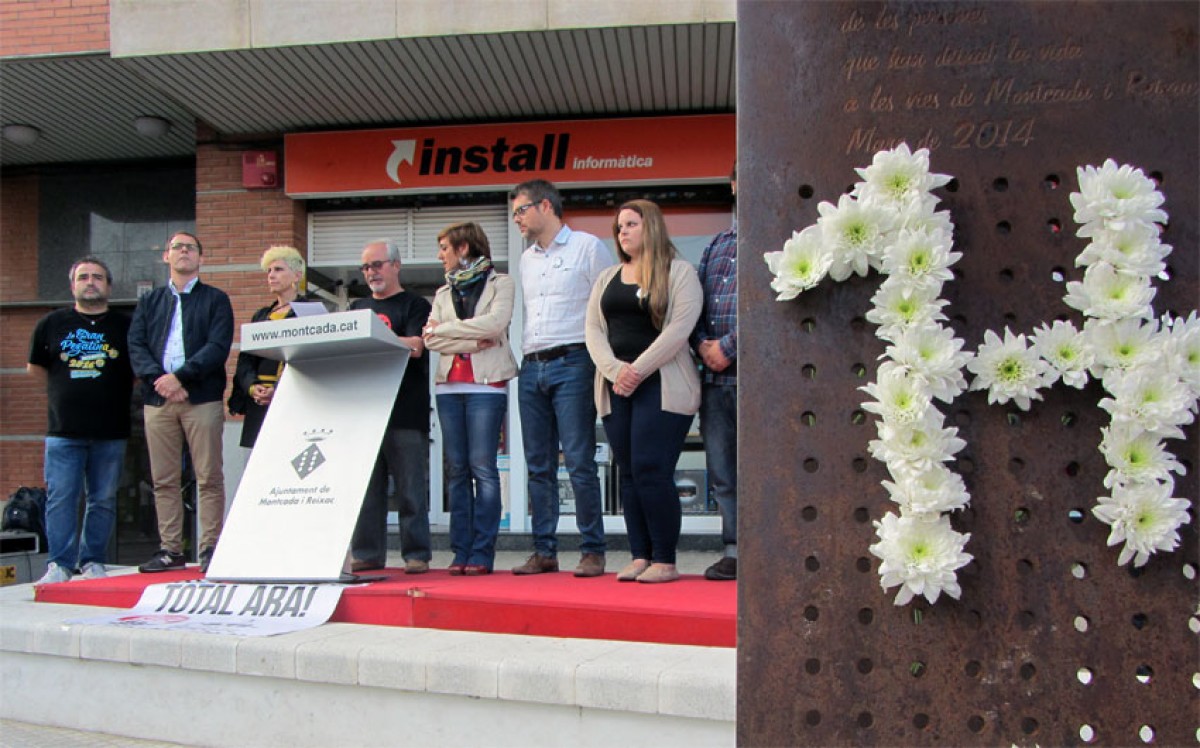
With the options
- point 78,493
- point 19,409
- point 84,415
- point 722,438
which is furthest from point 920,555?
point 19,409

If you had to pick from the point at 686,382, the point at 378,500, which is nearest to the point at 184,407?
the point at 378,500

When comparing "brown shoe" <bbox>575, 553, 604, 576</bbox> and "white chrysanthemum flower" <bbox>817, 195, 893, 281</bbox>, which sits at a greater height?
"white chrysanthemum flower" <bbox>817, 195, 893, 281</bbox>

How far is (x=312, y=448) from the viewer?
491cm

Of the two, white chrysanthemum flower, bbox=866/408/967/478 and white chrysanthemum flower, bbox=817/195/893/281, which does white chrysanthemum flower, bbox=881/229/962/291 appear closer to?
white chrysanthemum flower, bbox=817/195/893/281

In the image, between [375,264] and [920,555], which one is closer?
[920,555]

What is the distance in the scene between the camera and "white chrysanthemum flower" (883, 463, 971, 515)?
5.06 ft

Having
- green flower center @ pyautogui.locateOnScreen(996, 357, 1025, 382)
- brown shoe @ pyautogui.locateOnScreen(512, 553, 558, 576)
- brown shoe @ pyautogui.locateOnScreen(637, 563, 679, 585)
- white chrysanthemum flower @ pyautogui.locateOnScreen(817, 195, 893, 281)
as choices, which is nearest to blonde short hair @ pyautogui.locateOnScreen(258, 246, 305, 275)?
brown shoe @ pyautogui.locateOnScreen(512, 553, 558, 576)

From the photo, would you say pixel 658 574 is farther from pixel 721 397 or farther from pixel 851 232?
pixel 851 232

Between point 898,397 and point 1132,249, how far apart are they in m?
0.44

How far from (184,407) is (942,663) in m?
5.15

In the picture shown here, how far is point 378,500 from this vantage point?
5.28 m

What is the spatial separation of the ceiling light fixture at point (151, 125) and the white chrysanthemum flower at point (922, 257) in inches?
357

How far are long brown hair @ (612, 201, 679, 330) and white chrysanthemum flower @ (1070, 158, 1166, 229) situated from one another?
2966mm

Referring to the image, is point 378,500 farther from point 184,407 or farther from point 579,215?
point 579,215
